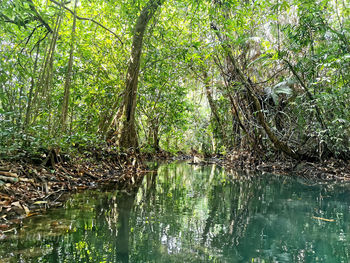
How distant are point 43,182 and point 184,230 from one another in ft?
6.40

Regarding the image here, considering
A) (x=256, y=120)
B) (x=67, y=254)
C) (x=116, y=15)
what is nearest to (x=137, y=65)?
(x=116, y=15)

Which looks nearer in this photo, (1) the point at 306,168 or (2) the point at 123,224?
(2) the point at 123,224

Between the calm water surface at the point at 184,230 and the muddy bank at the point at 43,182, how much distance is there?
0.64ft

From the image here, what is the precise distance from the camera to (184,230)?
7.20 ft

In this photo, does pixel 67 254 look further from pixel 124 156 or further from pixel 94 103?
pixel 94 103

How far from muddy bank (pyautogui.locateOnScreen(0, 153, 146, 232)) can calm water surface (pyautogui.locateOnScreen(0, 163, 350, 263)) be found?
0.19m

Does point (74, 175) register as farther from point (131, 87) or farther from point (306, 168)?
point (306, 168)

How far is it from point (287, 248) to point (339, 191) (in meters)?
2.85

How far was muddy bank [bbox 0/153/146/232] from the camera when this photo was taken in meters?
2.47

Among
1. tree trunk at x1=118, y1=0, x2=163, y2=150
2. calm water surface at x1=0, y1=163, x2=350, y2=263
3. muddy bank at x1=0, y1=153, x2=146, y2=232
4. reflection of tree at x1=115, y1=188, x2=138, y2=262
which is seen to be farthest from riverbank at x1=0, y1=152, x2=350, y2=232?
reflection of tree at x1=115, y1=188, x2=138, y2=262

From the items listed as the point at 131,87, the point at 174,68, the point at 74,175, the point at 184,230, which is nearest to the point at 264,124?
the point at 174,68

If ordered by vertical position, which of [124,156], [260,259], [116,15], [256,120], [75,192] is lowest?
[260,259]

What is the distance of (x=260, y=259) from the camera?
66.2 inches

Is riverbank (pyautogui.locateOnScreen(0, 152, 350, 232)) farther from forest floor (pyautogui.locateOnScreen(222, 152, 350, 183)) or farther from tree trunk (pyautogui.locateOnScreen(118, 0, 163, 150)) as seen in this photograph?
tree trunk (pyautogui.locateOnScreen(118, 0, 163, 150))
